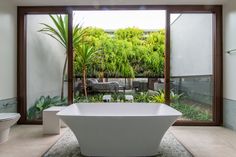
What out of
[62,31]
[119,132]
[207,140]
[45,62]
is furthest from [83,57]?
[207,140]

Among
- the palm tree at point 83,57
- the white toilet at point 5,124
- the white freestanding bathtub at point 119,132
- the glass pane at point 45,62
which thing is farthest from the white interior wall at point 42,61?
the white freestanding bathtub at point 119,132

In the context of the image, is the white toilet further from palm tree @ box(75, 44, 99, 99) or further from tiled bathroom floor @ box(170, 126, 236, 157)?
tiled bathroom floor @ box(170, 126, 236, 157)

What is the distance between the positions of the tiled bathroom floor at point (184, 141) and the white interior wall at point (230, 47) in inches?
29.2

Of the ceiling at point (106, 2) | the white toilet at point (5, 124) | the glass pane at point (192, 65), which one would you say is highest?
the ceiling at point (106, 2)

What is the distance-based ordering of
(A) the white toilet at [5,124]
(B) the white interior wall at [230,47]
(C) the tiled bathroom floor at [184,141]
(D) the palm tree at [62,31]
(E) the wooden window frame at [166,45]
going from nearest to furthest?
1. (C) the tiled bathroom floor at [184,141]
2. (A) the white toilet at [5,124]
3. (B) the white interior wall at [230,47]
4. (E) the wooden window frame at [166,45]
5. (D) the palm tree at [62,31]

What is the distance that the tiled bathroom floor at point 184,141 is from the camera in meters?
3.17

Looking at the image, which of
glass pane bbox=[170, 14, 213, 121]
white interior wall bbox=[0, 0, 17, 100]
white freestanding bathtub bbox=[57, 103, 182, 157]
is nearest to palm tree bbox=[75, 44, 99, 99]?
white interior wall bbox=[0, 0, 17, 100]

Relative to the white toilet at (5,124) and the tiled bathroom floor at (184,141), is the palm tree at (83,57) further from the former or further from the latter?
the white toilet at (5,124)

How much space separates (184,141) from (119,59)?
220 cm

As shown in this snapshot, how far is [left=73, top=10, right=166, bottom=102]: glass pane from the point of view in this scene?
16.8 feet

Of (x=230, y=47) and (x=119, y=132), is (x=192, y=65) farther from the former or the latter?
(x=119, y=132)

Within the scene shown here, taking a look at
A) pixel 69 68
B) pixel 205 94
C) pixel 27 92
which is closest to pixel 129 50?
pixel 69 68

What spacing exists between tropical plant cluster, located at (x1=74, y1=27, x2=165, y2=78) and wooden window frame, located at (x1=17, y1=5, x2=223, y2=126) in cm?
22

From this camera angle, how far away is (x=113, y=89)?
16.9 ft
